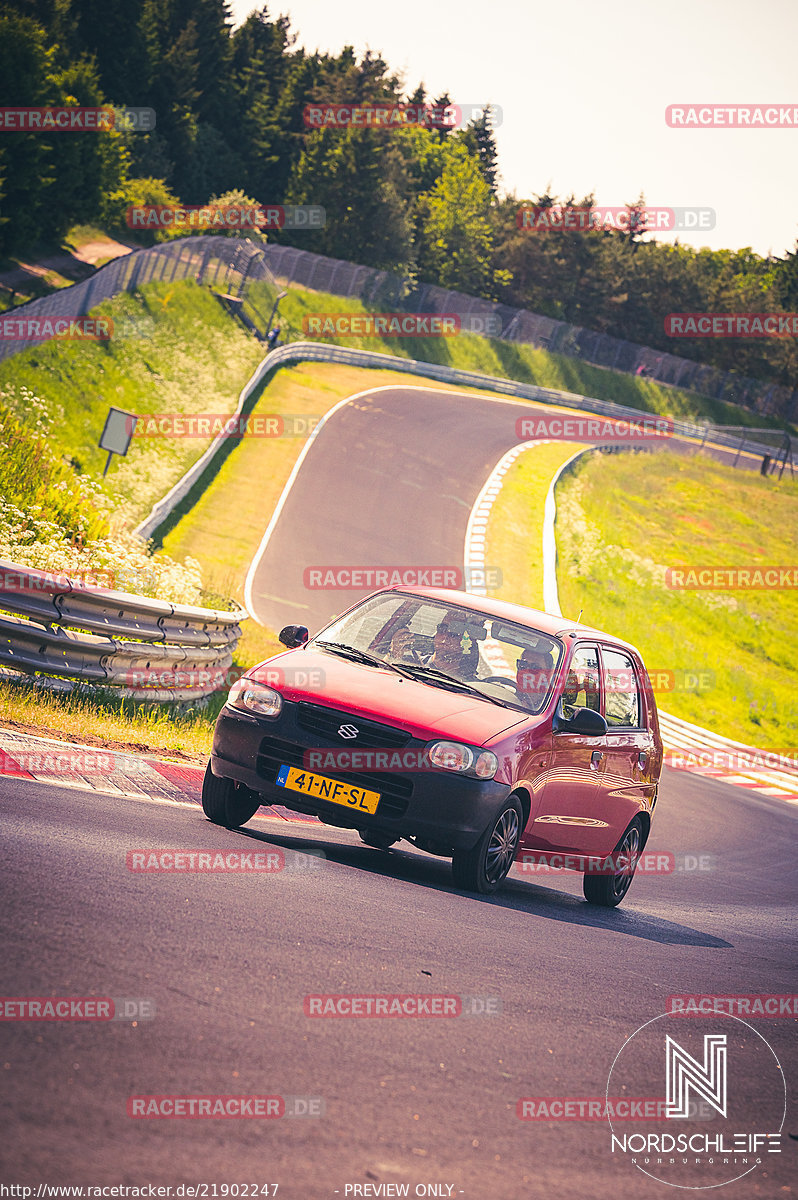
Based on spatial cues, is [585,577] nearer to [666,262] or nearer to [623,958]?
[623,958]

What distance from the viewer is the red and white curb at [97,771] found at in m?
8.16

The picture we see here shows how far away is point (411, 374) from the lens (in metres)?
58.3

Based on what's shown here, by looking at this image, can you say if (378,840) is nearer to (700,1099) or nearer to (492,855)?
(492,855)

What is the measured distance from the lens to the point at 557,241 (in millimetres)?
93938

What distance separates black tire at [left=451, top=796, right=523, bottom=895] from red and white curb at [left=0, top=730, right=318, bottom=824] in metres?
1.60

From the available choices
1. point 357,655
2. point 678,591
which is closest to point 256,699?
point 357,655

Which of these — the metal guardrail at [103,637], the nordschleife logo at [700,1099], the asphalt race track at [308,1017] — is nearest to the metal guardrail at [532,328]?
the metal guardrail at [103,637]

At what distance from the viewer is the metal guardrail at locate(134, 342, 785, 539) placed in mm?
29703

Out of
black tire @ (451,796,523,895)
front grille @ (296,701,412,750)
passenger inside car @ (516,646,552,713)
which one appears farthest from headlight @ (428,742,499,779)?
passenger inside car @ (516,646,552,713)

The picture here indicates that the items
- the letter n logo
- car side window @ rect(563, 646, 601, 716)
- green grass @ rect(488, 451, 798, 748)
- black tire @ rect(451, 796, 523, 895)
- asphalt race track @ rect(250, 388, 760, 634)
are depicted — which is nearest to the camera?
the letter n logo

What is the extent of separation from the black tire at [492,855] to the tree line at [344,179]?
5380 centimetres

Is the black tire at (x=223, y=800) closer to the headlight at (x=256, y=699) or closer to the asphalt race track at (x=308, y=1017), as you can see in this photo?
the asphalt race track at (x=308, y=1017)

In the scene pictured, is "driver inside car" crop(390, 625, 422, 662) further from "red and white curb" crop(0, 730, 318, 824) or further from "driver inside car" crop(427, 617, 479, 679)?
"red and white curb" crop(0, 730, 318, 824)

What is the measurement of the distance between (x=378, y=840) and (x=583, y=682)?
6.64 feet
